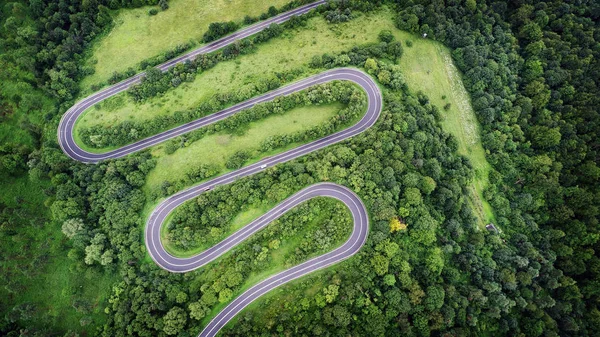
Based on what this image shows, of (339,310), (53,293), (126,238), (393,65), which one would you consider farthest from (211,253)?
(393,65)

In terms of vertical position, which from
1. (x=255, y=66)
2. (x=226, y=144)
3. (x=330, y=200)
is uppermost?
(x=255, y=66)

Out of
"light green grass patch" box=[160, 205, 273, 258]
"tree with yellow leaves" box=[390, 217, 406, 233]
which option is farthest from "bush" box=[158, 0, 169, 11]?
"tree with yellow leaves" box=[390, 217, 406, 233]

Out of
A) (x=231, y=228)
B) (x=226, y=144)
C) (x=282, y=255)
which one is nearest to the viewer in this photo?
(x=282, y=255)

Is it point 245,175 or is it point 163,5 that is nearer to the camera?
point 245,175

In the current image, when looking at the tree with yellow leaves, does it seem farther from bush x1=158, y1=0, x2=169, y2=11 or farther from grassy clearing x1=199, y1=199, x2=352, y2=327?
bush x1=158, y1=0, x2=169, y2=11

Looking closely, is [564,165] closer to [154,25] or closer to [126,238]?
[126,238]

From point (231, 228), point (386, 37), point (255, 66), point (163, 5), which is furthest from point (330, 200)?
point (163, 5)

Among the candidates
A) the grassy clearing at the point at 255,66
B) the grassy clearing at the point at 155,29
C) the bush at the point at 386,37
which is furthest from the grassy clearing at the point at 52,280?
the bush at the point at 386,37

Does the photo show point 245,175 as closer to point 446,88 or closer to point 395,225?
point 395,225
